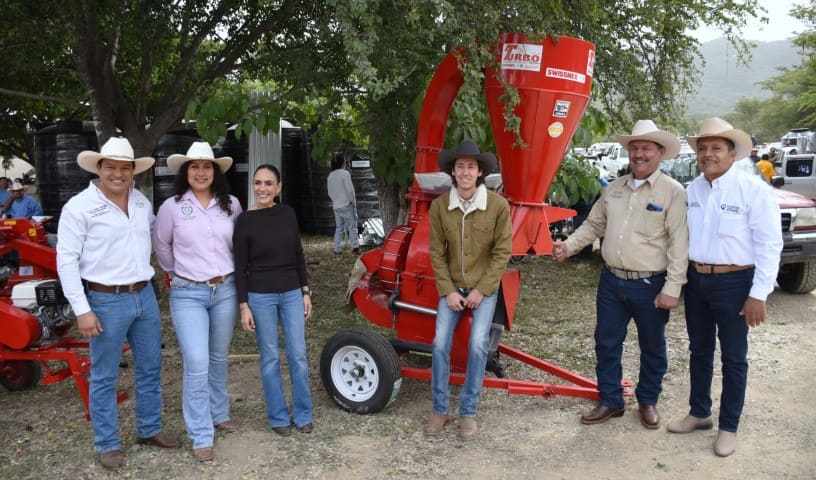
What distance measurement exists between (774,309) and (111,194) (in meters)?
6.99

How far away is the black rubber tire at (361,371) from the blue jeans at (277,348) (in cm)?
37

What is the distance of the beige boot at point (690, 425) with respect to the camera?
450 centimetres

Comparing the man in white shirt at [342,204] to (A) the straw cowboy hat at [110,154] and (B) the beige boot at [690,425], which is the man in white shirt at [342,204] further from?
(B) the beige boot at [690,425]

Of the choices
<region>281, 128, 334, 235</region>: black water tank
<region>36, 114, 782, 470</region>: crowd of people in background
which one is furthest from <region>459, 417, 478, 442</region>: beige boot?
<region>281, 128, 334, 235</region>: black water tank

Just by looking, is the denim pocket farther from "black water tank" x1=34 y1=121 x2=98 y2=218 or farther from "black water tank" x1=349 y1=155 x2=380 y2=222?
"black water tank" x1=349 y1=155 x2=380 y2=222

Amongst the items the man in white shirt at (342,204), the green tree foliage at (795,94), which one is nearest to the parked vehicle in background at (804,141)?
the green tree foliage at (795,94)

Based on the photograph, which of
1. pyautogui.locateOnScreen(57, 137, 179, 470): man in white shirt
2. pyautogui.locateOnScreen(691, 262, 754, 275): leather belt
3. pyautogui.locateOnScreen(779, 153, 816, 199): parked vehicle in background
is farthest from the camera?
pyautogui.locateOnScreen(779, 153, 816, 199): parked vehicle in background

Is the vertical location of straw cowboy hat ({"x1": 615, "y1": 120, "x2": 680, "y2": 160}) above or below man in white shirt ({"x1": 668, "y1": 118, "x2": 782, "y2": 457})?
above

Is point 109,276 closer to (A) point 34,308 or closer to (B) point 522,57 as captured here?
(A) point 34,308

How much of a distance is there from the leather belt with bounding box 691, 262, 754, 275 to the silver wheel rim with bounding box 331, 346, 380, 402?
6.90ft

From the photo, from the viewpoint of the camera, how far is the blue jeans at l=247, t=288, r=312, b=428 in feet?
14.1

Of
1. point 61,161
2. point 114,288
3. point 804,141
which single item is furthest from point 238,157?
point 804,141

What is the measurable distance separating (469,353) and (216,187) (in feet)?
6.02

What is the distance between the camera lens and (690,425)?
450 centimetres
